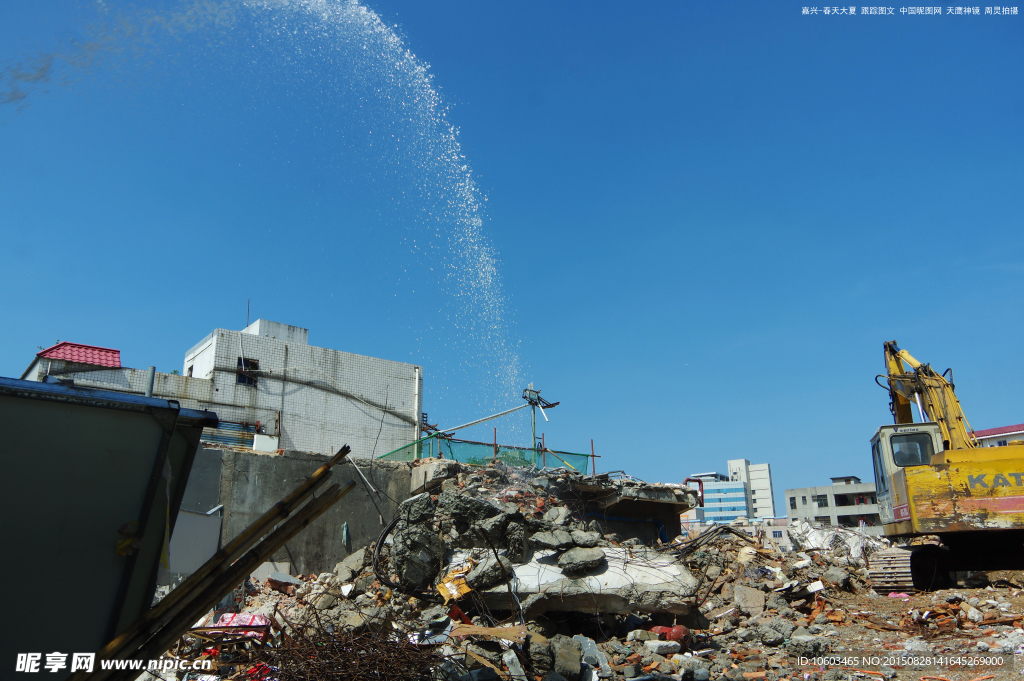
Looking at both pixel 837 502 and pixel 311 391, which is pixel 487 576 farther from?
pixel 837 502

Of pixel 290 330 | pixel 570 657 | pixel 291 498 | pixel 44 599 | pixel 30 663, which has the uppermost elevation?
pixel 290 330

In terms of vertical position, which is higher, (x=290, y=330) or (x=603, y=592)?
(x=290, y=330)

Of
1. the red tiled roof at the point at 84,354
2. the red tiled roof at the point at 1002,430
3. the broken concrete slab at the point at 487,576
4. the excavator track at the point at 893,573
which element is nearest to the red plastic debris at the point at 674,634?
the broken concrete slab at the point at 487,576

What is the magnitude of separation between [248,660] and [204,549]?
15.3ft

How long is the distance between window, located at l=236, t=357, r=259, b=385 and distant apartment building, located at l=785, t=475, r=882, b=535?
70.1 m

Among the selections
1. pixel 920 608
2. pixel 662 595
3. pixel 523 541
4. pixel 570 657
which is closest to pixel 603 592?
pixel 662 595

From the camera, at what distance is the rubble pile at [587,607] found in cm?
803

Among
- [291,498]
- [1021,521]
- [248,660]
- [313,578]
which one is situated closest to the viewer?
[291,498]

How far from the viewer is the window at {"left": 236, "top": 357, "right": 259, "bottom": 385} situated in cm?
2575

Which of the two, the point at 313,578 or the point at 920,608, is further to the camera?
the point at 313,578

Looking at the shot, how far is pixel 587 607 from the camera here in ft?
34.0

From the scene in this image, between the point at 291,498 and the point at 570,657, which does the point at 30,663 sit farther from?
the point at 570,657

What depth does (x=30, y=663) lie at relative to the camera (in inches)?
139

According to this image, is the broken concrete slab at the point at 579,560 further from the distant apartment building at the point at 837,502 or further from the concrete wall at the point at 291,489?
the distant apartment building at the point at 837,502
